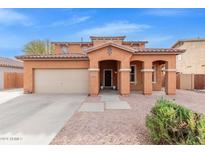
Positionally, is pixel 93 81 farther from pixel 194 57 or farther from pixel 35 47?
pixel 35 47

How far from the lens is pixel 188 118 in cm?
503

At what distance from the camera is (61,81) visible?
19.0 m

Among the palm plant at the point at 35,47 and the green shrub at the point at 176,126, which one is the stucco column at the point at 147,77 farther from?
the palm plant at the point at 35,47

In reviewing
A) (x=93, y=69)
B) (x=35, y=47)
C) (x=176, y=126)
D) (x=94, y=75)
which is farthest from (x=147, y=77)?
(x=35, y=47)

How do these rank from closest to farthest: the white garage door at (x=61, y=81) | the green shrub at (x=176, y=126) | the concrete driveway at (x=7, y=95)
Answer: the green shrub at (x=176, y=126)
the concrete driveway at (x=7, y=95)
the white garage door at (x=61, y=81)

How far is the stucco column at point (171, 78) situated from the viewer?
17.9 m

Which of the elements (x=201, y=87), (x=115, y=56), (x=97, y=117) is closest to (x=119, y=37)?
(x=115, y=56)

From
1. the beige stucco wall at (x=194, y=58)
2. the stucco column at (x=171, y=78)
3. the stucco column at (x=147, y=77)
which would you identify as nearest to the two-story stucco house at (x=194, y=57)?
the beige stucco wall at (x=194, y=58)

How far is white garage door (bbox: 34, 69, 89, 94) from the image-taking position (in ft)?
62.1

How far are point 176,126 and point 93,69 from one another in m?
12.5

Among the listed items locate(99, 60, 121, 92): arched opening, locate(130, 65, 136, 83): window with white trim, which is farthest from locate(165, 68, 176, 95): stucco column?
locate(99, 60, 121, 92): arched opening

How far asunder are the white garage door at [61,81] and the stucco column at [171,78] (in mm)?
7385

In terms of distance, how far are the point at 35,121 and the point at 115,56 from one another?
10.4 metres
